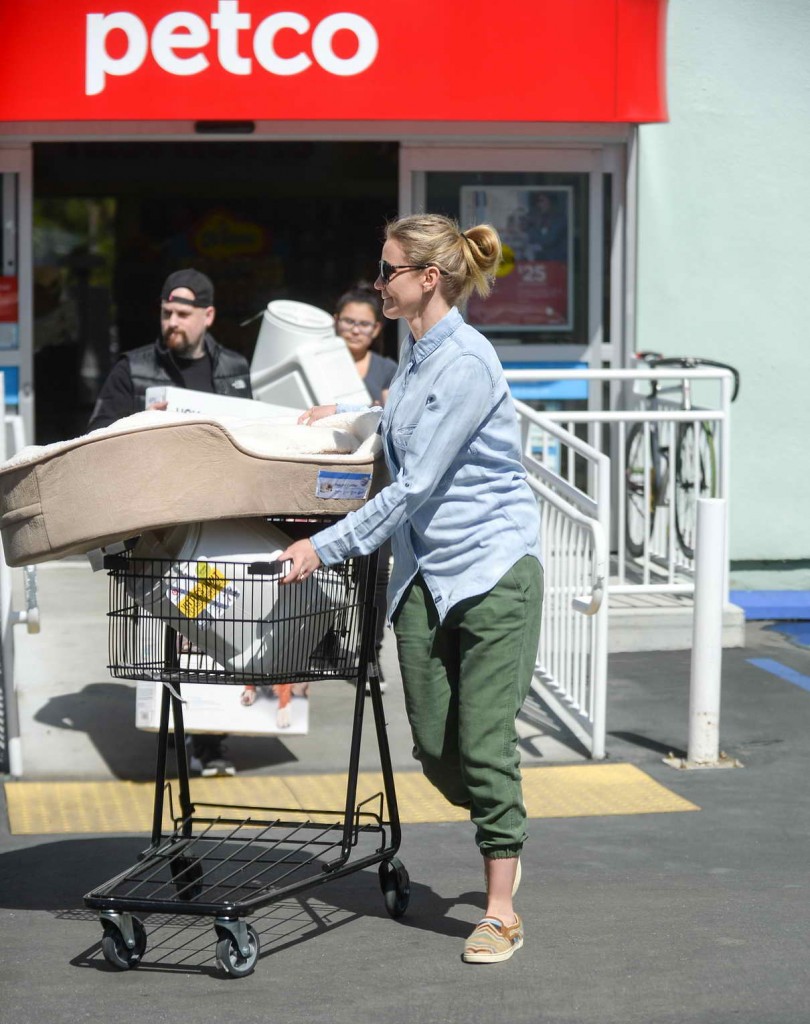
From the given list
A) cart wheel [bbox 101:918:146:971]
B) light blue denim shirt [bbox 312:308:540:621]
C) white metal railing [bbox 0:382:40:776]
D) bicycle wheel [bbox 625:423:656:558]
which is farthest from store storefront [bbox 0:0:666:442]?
cart wheel [bbox 101:918:146:971]

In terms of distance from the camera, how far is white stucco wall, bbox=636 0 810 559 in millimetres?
9625

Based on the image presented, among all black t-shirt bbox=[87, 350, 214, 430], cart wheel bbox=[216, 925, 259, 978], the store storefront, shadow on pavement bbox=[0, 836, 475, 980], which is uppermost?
the store storefront

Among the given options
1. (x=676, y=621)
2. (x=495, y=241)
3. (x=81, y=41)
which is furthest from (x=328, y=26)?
(x=495, y=241)

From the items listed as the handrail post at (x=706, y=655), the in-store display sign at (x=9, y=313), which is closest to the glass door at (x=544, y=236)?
the in-store display sign at (x=9, y=313)

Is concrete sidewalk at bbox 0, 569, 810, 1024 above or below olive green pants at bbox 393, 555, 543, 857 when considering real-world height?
below

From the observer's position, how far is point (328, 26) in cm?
897

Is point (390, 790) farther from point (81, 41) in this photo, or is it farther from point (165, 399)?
point (81, 41)

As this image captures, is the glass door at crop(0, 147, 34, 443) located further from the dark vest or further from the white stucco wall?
the white stucco wall

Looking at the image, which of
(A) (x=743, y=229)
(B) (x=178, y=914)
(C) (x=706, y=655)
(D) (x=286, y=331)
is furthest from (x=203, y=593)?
(A) (x=743, y=229)

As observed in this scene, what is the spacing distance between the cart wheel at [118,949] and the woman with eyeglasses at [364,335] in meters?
3.74

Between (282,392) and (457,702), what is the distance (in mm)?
3372

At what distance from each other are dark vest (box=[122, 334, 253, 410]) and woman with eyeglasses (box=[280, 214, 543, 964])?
212 centimetres

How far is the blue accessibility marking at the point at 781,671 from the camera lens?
779 centimetres

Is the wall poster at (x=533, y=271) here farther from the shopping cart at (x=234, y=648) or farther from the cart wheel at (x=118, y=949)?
the cart wheel at (x=118, y=949)
